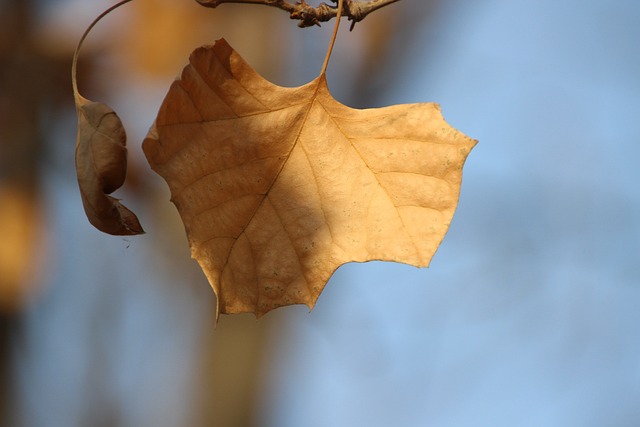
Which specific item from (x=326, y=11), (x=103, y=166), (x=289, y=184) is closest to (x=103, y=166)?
(x=103, y=166)

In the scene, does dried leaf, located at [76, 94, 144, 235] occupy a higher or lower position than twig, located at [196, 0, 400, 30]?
lower

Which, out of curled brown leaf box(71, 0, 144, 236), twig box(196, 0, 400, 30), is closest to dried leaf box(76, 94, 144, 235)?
curled brown leaf box(71, 0, 144, 236)

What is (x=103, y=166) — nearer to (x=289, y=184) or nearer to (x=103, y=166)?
(x=103, y=166)

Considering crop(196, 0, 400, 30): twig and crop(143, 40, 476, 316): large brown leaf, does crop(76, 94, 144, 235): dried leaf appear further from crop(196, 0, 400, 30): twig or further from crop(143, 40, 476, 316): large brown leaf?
crop(196, 0, 400, 30): twig

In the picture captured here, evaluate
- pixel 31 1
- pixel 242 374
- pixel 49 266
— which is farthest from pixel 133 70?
pixel 242 374

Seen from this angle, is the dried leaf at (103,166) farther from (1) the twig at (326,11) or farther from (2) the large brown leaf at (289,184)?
(1) the twig at (326,11)
